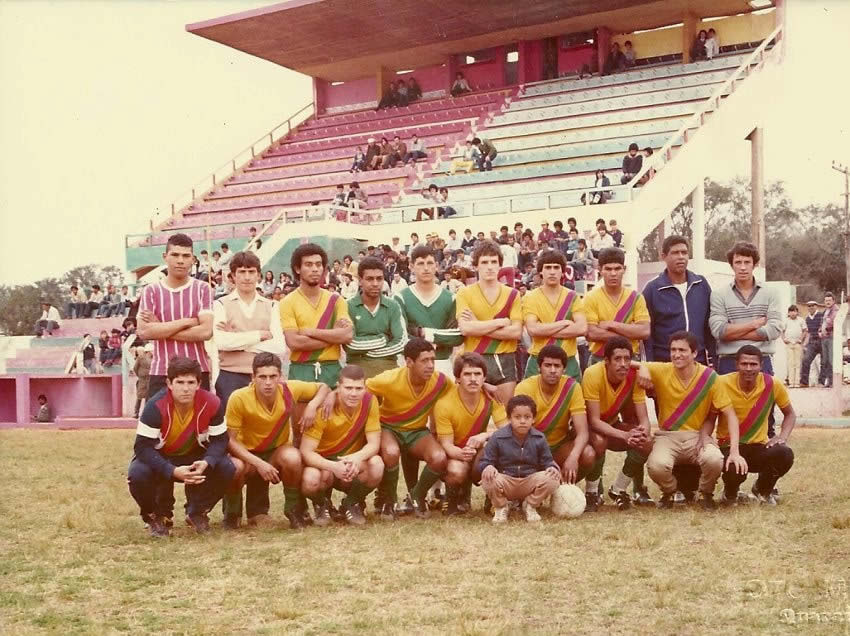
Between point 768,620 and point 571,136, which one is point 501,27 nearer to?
point 571,136

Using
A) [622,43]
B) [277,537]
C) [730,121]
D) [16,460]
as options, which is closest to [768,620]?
[277,537]

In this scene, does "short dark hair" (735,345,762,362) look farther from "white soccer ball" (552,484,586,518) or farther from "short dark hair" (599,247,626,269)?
"white soccer ball" (552,484,586,518)

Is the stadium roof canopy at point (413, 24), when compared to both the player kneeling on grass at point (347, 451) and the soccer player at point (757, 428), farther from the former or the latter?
the player kneeling on grass at point (347, 451)

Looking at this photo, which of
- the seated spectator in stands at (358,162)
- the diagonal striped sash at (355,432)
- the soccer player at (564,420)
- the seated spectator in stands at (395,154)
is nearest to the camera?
the diagonal striped sash at (355,432)

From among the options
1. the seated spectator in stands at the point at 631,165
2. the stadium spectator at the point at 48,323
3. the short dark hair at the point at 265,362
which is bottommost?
the short dark hair at the point at 265,362

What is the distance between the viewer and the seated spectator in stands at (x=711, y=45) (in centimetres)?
2541

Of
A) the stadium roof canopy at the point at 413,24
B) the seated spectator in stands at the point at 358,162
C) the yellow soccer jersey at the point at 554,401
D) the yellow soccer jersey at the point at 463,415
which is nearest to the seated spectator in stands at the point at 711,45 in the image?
the stadium roof canopy at the point at 413,24

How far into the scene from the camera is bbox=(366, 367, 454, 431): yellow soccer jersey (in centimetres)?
712

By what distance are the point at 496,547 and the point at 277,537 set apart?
1455 millimetres

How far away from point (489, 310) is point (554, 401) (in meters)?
0.84

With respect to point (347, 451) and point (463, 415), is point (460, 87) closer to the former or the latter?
point (463, 415)

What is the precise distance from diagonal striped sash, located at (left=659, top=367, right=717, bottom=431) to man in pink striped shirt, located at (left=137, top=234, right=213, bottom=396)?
3.34 m

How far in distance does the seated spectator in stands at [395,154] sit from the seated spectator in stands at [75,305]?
8.62 metres

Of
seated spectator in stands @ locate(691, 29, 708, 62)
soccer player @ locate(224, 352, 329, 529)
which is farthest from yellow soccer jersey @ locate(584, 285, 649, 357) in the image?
seated spectator in stands @ locate(691, 29, 708, 62)
